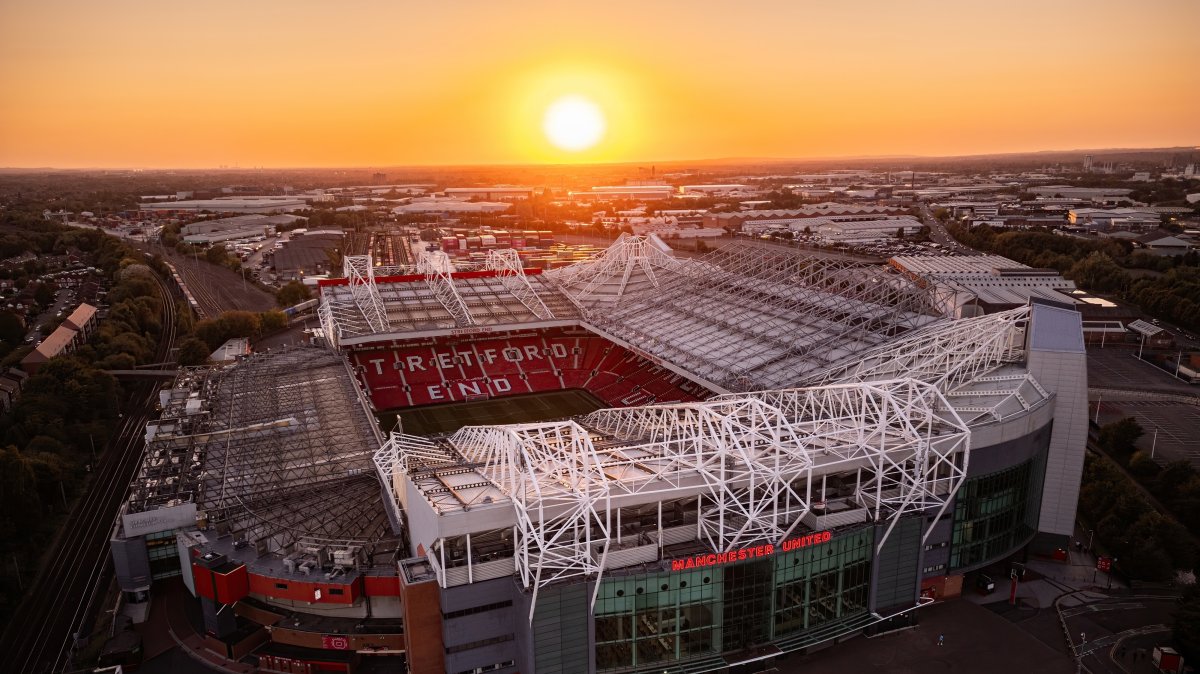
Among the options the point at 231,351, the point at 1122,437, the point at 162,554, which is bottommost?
the point at 1122,437

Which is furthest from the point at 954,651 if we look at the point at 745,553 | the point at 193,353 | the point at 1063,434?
the point at 193,353

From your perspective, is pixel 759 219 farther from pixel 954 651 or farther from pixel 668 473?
pixel 668 473

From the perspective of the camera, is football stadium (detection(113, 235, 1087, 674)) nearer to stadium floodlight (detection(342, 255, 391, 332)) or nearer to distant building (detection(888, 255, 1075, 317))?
stadium floodlight (detection(342, 255, 391, 332))

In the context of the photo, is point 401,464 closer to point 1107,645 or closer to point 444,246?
point 1107,645

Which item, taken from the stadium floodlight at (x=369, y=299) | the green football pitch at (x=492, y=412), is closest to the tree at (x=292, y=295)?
the stadium floodlight at (x=369, y=299)

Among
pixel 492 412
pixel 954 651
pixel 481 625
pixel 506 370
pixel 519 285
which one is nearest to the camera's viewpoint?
pixel 481 625

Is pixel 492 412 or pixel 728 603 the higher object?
pixel 728 603
